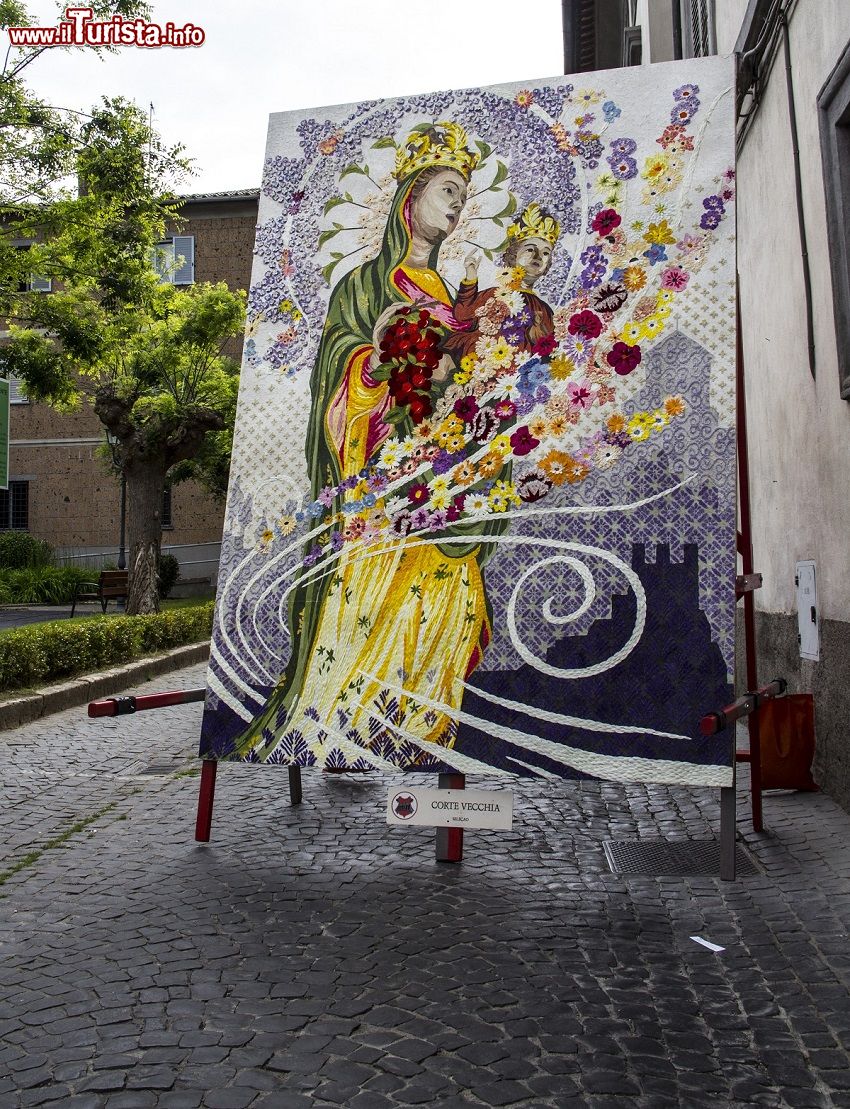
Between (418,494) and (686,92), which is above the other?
(686,92)

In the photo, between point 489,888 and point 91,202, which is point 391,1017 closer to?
point 489,888

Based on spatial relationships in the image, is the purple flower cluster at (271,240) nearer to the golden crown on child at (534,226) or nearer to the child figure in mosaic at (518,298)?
the child figure in mosaic at (518,298)

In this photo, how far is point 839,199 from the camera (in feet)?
18.2

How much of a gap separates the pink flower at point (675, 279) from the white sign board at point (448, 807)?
198 centimetres

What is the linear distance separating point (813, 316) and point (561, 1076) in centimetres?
461

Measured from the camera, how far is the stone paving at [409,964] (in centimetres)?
275

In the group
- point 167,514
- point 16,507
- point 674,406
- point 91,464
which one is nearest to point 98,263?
point 674,406

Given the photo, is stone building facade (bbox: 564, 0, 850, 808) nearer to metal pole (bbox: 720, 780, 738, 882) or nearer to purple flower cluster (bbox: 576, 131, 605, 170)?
metal pole (bbox: 720, 780, 738, 882)

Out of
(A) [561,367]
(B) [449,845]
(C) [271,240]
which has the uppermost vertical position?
(C) [271,240]

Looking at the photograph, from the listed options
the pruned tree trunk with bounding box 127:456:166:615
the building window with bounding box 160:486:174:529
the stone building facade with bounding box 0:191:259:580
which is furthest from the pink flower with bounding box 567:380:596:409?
the building window with bounding box 160:486:174:529

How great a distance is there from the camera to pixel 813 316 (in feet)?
20.3

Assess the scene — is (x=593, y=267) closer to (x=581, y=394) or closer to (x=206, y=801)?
(x=581, y=394)

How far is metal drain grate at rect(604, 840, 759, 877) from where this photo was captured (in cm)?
457

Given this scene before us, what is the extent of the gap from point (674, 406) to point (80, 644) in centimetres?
802
